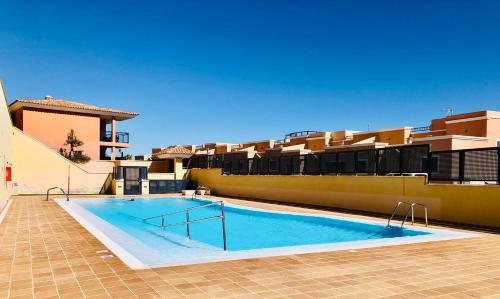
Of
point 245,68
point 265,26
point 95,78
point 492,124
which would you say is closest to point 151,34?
point 95,78

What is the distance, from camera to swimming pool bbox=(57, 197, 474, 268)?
684 centimetres

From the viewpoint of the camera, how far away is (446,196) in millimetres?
11797

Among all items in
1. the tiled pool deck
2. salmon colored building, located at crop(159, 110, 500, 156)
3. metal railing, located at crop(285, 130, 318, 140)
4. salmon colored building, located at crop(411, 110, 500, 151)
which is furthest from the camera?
metal railing, located at crop(285, 130, 318, 140)

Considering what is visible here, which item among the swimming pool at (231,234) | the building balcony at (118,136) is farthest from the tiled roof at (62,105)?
the swimming pool at (231,234)

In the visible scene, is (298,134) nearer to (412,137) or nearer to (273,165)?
(412,137)

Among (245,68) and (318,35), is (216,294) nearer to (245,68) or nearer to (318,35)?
(318,35)

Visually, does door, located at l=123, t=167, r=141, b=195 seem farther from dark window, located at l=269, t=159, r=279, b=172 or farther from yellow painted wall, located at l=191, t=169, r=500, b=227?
dark window, located at l=269, t=159, r=279, b=172

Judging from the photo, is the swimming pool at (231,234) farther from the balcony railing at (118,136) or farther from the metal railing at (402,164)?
the balcony railing at (118,136)

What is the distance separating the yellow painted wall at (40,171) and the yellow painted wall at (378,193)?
9526 millimetres

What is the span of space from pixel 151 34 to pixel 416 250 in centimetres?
2363

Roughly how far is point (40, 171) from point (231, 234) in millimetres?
15404

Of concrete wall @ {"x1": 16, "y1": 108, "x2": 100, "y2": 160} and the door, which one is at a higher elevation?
concrete wall @ {"x1": 16, "y1": 108, "x2": 100, "y2": 160}

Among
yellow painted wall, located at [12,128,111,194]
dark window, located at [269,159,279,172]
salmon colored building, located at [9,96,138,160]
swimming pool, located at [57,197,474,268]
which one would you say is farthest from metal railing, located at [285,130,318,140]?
yellow painted wall, located at [12,128,111,194]

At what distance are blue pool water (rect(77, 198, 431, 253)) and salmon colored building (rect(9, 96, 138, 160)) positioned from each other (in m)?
13.6
